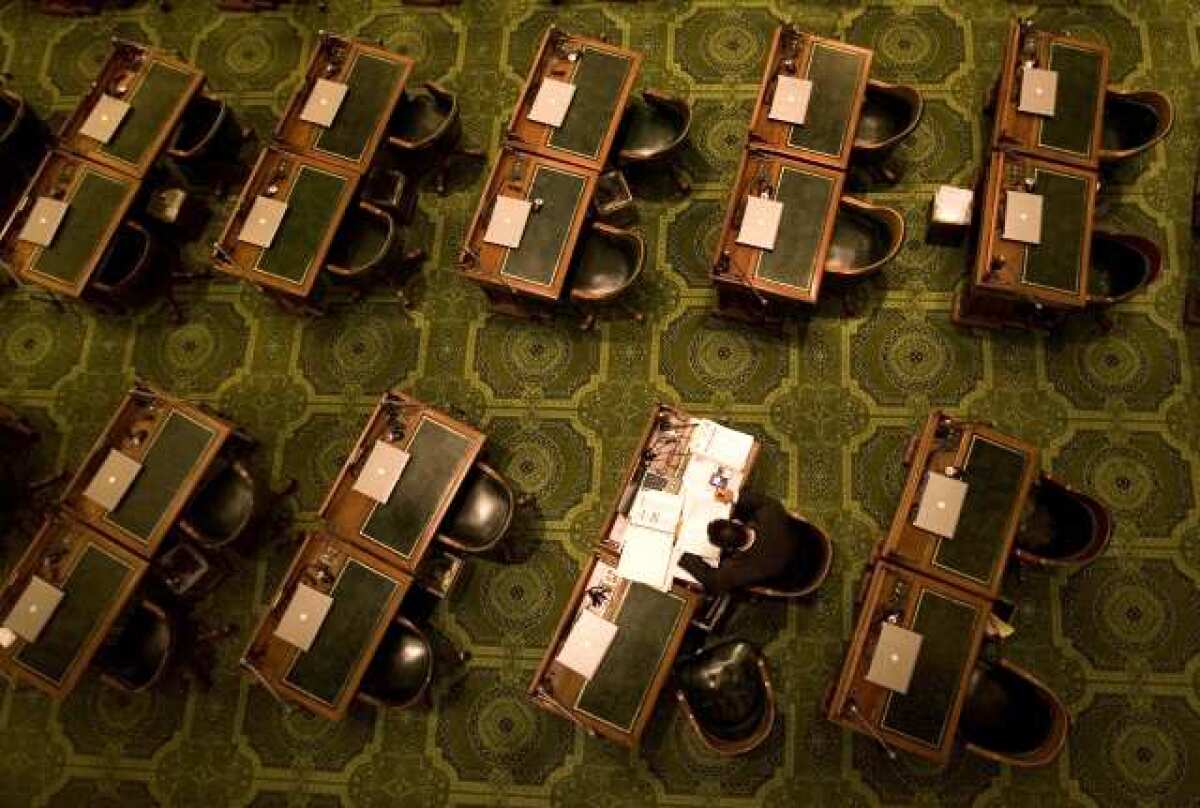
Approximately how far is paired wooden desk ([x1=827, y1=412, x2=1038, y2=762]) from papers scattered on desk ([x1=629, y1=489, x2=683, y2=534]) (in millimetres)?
1132

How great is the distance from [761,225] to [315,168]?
2903 mm

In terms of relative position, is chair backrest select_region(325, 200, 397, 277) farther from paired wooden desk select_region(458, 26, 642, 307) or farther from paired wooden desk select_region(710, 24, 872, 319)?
paired wooden desk select_region(710, 24, 872, 319)

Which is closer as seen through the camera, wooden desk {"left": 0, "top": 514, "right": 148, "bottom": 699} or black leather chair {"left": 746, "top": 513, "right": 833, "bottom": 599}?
black leather chair {"left": 746, "top": 513, "right": 833, "bottom": 599}

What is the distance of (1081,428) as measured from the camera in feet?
19.5

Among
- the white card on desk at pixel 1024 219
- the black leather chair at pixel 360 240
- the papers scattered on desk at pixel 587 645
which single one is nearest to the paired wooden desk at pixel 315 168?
the black leather chair at pixel 360 240

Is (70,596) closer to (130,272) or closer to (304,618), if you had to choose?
(304,618)

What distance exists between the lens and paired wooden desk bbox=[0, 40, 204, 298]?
6047 millimetres

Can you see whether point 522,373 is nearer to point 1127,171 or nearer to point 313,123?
point 313,123

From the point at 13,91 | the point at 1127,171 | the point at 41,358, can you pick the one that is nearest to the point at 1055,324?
the point at 1127,171

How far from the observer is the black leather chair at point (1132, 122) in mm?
5818

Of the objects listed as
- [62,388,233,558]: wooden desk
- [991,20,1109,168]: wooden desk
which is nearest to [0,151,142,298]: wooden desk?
[62,388,233,558]: wooden desk

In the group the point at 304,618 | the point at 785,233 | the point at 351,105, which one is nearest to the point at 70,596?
the point at 304,618

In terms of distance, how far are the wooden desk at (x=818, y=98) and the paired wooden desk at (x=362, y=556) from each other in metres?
2.68

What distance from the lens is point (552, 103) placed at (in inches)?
239
